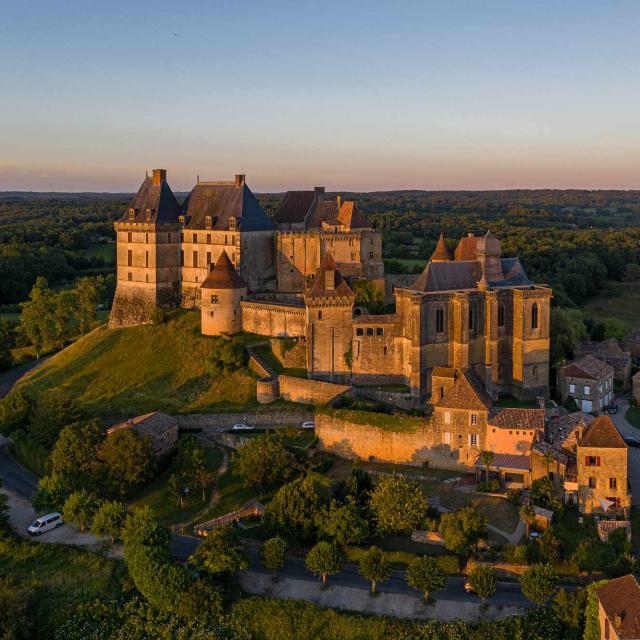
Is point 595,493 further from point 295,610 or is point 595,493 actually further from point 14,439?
point 14,439

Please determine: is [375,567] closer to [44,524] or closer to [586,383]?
[44,524]

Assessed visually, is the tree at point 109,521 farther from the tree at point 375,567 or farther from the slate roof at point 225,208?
the slate roof at point 225,208

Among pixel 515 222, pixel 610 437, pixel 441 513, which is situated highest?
pixel 515 222

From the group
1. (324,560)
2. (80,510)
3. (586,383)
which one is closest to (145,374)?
(80,510)

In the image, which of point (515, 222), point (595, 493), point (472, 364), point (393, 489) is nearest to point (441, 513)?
point (393, 489)

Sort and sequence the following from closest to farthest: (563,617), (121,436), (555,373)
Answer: (563,617) < (121,436) < (555,373)

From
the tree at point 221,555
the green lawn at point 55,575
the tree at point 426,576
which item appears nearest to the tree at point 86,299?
the green lawn at point 55,575
